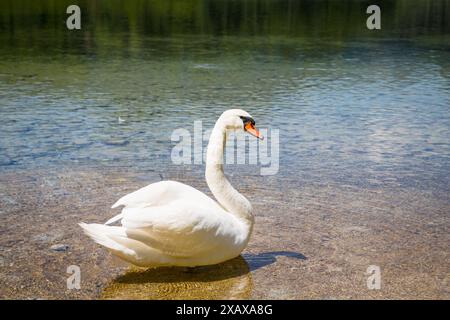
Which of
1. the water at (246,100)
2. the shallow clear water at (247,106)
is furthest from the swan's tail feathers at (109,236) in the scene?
the shallow clear water at (247,106)

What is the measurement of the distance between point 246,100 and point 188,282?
1079 cm

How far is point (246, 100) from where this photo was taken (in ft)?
55.2

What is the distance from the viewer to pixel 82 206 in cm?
848

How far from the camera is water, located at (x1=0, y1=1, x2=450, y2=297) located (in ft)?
34.4

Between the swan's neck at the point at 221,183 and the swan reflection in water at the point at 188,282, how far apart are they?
53 cm

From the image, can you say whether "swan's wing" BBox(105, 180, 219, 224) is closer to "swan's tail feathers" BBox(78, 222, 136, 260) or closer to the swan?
the swan

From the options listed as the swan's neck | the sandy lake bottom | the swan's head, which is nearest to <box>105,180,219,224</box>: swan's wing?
the swan's neck

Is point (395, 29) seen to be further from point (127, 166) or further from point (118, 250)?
point (118, 250)

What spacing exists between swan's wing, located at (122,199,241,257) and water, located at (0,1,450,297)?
1.95m

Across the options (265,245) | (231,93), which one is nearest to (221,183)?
(265,245)
